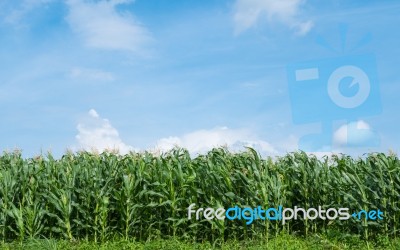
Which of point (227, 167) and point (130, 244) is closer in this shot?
point (130, 244)

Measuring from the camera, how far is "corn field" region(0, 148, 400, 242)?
11156 millimetres

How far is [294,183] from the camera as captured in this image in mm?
11719

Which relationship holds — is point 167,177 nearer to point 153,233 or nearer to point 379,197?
point 153,233

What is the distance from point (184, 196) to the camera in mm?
11438

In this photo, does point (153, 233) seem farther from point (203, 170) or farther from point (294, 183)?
point (294, 183)

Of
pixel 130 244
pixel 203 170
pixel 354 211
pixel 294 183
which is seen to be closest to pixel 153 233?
pixel 130 244

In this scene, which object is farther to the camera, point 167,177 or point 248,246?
point 167,177

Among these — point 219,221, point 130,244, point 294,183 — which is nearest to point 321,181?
point 294,183

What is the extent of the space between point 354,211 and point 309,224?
3.09 ft

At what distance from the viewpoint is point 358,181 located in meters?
11.3

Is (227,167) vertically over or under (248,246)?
over

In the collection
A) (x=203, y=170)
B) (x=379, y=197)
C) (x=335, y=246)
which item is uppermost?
(x=203, y=170)

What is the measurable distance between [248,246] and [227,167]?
1.93m

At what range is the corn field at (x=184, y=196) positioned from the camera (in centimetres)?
1116
